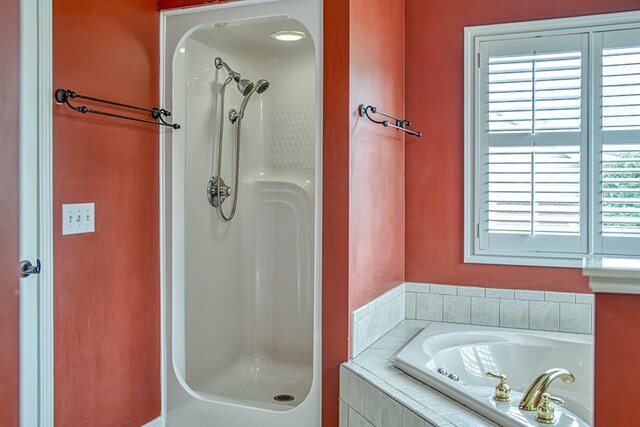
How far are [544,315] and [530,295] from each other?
12cm

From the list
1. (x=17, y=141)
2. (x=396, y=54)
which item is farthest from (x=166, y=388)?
(x=396, y=54)

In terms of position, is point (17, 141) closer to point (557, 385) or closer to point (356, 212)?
point (356, 212)

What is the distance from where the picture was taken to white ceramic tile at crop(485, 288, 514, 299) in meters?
2.99

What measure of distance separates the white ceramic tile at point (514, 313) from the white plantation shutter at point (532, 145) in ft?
0.90

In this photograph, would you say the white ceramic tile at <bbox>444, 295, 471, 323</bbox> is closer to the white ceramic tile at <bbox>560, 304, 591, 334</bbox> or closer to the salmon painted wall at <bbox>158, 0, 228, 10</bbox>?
the white ceramic tile at <bbox>560, 304, 591, 334</bbox>

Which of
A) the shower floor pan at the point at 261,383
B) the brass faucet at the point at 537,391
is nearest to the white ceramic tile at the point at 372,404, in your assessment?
the brass faucet at the point at 537,391

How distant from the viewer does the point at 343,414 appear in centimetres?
240

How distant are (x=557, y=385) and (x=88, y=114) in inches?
91.2

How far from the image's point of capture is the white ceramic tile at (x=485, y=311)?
3016mm

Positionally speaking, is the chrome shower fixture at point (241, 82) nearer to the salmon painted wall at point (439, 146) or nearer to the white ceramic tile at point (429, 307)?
the salmon painted wall at point (439, 146)

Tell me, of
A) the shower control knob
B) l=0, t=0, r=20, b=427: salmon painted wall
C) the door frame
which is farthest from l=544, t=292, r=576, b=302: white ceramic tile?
l=0, t=0, r=20, b=427: salmon painted wall

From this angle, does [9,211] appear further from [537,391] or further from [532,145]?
[532,145]

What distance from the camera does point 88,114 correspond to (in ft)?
7.46

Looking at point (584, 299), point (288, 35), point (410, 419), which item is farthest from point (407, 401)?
point (288, 35)
